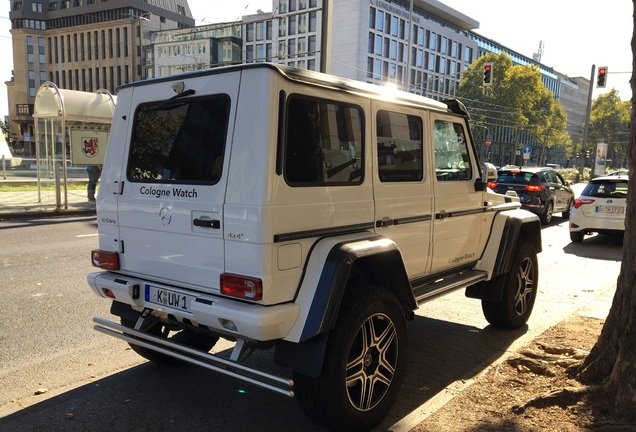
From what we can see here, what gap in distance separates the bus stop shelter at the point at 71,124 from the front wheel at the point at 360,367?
569 inches

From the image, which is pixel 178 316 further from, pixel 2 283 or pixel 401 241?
pixel 2 283

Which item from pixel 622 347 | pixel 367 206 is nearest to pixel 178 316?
pixel 367 206

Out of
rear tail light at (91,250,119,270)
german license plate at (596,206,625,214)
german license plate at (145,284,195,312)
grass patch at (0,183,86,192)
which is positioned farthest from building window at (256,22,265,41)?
german license plate at (145,284,195,312)

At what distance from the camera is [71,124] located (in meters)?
16.8

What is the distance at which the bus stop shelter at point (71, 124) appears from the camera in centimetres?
1559

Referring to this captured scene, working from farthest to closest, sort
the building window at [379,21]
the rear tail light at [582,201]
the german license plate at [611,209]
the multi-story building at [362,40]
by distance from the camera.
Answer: the building window at [379,21], the multi-story building at [362,40], the rear tail light at [582,201], the german license plate at [611,209]

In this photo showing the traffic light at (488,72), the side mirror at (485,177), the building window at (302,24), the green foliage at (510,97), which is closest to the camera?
the side mirror at (485,177)

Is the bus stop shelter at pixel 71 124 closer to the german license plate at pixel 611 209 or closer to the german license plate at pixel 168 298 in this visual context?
the german license plate at pixel 611 209

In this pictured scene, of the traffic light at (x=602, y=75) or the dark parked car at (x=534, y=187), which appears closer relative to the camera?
the dark parked car at (x=534, y=187)

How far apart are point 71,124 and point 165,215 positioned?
1546cm

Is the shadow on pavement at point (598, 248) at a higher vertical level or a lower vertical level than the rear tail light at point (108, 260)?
lower

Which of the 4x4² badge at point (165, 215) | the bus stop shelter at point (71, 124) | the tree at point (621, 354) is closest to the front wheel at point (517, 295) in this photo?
the tree at point (621, 354)

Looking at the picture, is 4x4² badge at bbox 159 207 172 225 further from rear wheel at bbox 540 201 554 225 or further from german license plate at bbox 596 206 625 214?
rear wheel at bbox 540 201 554 225

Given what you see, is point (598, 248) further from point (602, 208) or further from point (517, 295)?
point (517, 295)
